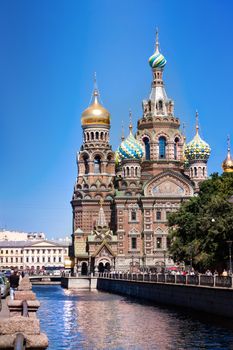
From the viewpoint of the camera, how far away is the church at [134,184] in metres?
97.6

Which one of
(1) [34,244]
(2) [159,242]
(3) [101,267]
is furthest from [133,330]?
(1) [34,244]

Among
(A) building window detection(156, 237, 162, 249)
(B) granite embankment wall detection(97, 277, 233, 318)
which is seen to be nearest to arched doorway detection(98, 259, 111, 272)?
(A) building window detection(156, 237, 162, 249)

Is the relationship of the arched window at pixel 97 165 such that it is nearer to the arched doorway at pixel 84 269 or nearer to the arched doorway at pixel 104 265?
the arched doorway at pixel 84 269

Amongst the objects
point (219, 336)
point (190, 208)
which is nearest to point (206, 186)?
point (190, 208)

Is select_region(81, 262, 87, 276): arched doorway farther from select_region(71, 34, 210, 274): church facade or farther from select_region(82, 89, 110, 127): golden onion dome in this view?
select_region(82, 89, 110, 127): golden onion dome

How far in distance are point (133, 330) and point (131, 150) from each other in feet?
225

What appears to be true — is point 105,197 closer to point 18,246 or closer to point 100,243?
point 100,243

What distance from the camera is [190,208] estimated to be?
67812 millimetres

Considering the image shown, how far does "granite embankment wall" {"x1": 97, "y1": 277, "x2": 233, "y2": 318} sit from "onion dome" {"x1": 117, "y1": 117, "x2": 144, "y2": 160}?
94.9 ft

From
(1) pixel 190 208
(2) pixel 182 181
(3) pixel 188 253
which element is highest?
(2) pixel 182 181

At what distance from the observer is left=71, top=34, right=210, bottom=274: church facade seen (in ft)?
320

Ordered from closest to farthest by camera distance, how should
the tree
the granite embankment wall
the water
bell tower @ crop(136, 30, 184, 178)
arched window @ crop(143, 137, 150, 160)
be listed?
the water
the granite embankment wall
the tree
bell tower @ crop(136, 30, 184, 178)
arched window @ crop(143, 137, 150, 160)

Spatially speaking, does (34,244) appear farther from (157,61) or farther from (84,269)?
(157,61)

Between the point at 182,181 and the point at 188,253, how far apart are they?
3997 centimetres
